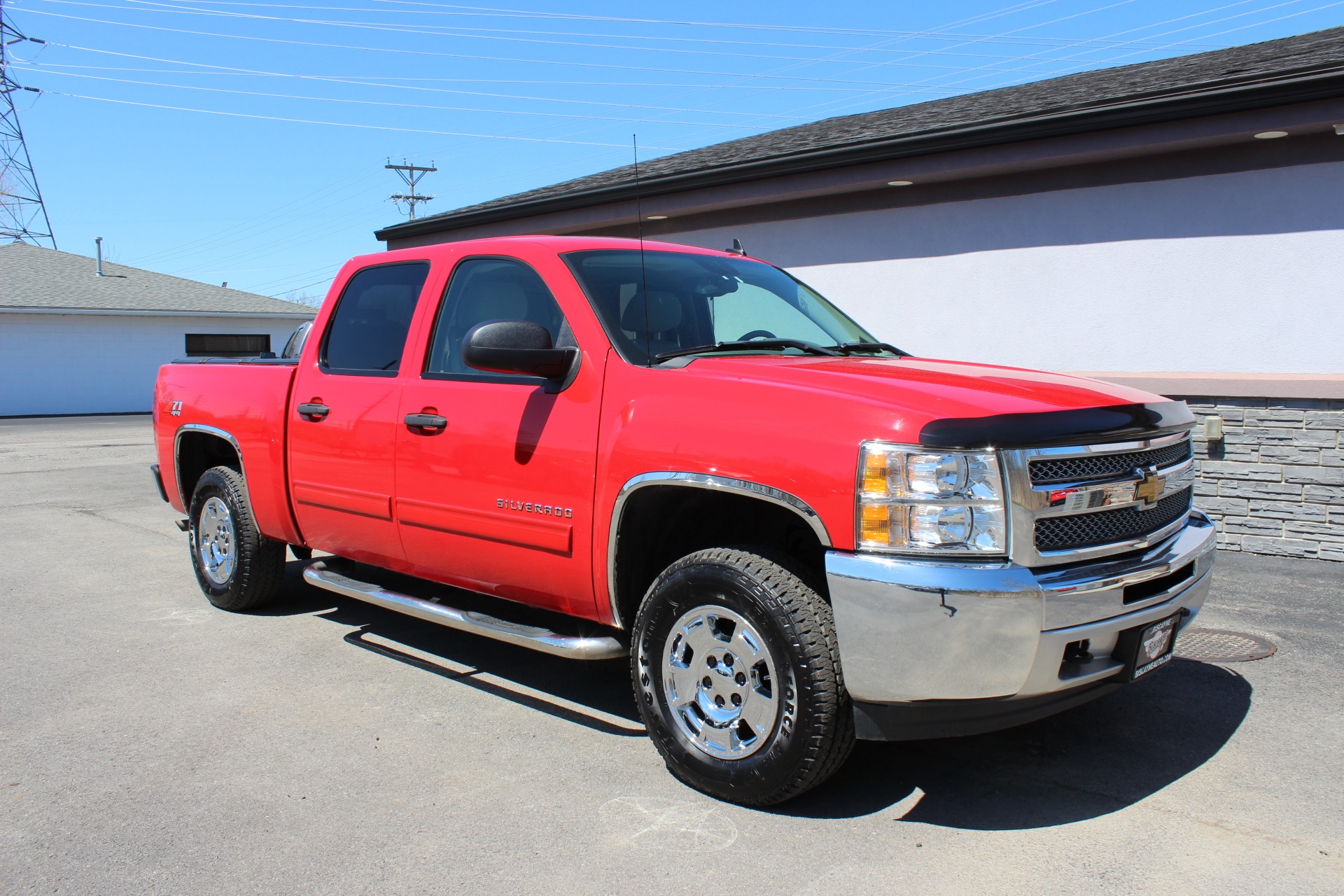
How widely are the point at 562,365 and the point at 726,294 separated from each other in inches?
46.0

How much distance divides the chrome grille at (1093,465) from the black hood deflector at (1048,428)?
2.2 inches

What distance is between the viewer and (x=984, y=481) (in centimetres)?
312

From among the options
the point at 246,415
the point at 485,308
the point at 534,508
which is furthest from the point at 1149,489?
the point at 246,415

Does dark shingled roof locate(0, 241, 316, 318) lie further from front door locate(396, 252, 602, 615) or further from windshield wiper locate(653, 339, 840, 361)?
windshield wiper locate(653, 339, 840, 361)

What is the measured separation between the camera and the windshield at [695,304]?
429 centimetres

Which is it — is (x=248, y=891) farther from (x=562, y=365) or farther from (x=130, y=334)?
(x=130, y=334)

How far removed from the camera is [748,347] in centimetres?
439

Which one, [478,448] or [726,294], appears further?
[726,294]

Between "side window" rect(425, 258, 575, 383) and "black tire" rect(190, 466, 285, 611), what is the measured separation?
1940 millimetres

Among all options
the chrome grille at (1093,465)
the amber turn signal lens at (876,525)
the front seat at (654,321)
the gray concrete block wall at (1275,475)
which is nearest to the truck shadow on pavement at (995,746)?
the amber turn signal lens at (876,525)

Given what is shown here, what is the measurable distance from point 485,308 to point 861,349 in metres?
1.75

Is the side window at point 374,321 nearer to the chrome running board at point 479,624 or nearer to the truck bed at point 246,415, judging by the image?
the truck bed at point 246,415

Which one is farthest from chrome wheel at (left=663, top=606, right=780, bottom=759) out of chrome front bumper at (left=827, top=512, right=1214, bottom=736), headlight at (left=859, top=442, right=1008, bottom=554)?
headlight at (left=859, top=442, right=1008, bottom=554)

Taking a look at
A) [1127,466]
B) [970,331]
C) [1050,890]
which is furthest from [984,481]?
[970,331]
